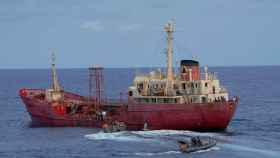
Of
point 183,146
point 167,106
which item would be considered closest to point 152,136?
point 167,106

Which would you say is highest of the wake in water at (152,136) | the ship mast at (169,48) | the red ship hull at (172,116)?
the ship mast at (169,48)

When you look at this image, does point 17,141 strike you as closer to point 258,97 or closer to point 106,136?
point 106,136

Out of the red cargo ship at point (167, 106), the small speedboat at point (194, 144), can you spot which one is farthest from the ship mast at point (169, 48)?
the small speedboat at point (194, 144)

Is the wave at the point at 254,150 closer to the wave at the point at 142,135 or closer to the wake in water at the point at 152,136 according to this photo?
the wake in water at the point at 152,136

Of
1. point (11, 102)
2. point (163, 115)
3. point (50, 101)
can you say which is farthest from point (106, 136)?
point (11, 102)

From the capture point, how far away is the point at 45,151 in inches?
2496

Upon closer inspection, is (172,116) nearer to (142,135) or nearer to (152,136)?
(152,136)

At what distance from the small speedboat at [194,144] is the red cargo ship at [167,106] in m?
7.23

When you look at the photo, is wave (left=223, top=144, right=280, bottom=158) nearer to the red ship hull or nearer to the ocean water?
the ocean water

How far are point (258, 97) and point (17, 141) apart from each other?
221ft

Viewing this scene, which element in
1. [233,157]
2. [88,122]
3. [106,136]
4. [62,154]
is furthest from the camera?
[88,122]

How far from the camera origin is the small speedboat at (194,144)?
198 feet

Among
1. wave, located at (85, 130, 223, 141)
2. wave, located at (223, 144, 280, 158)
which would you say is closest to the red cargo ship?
wave, located at (85, 130, 223, 141)

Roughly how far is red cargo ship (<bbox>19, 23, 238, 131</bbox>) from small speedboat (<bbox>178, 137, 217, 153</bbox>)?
7234mm
